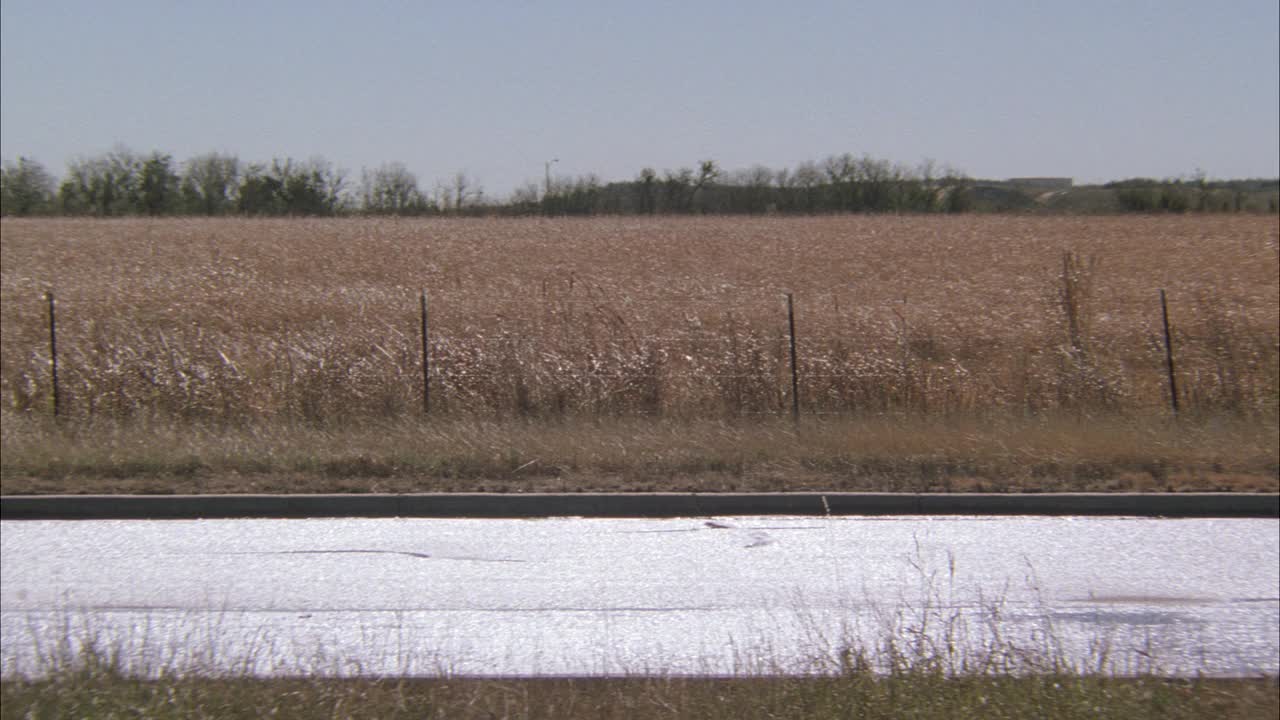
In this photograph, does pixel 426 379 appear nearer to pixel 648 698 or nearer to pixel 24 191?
pixel 648 698

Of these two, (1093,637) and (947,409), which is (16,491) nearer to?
(1093,637)

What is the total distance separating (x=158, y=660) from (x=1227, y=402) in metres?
13.4

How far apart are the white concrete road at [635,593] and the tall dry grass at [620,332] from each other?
4.58 metres

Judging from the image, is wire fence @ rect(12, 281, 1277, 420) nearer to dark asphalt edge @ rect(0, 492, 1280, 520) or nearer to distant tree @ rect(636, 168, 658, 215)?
dark asphalt edge @ rect(0, 492, 1280, 520)

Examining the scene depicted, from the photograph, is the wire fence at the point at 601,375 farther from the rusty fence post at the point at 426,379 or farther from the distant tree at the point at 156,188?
the distant tree at the point at 156,188

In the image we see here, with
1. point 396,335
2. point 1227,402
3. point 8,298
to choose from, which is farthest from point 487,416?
point 8,298

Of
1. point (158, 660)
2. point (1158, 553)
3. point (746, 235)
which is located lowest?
point (1158, 553)

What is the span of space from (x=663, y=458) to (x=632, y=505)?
127cm

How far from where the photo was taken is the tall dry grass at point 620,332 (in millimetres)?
13469

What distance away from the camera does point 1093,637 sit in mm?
5641

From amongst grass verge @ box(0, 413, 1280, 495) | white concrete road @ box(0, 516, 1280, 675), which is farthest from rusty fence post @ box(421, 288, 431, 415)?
white concrete road @ box(0, 516, 1280, 675)

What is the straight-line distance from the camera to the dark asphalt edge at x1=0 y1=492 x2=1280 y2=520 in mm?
9125

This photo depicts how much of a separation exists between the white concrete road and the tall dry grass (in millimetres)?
4581

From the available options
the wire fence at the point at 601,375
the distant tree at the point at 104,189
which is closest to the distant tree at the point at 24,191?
the distant tree at the point at 104,189
